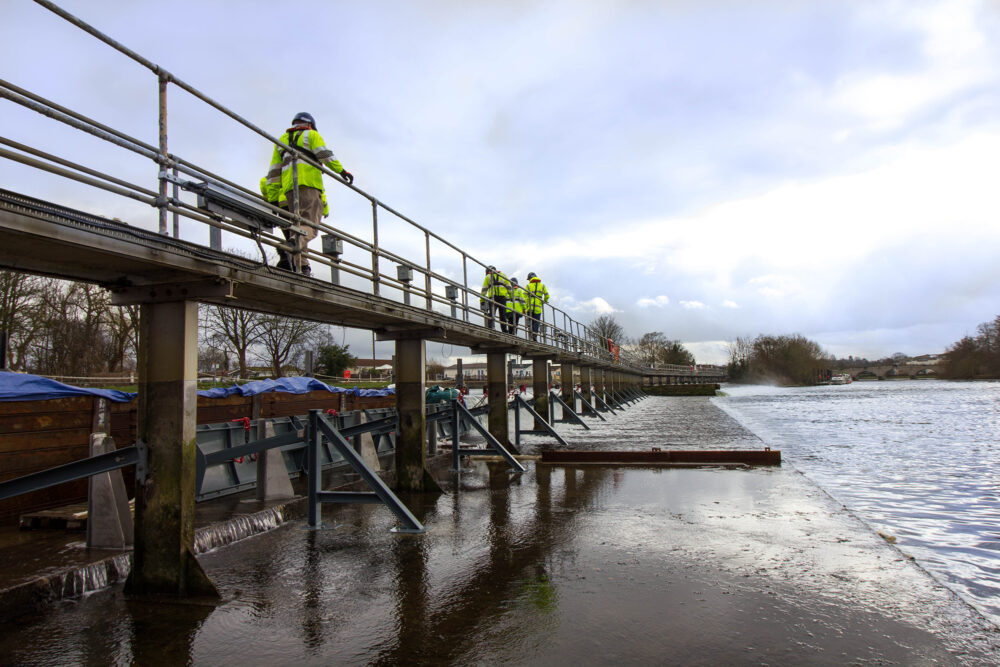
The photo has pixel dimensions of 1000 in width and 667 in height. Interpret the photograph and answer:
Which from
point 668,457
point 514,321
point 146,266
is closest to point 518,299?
point 514,321

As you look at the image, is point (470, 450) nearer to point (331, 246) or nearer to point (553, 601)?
point (331, 246)

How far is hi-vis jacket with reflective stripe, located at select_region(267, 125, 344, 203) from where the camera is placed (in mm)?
7270

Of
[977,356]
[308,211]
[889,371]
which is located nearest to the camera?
[308,211]

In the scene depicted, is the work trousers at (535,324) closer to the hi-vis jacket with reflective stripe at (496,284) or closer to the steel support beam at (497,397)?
the hi-vis jacket with reflective stripe at (496,284)

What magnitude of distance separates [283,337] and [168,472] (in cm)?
3867

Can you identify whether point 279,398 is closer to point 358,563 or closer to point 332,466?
point 332,466

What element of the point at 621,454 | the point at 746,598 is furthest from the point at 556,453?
the point at 746,598

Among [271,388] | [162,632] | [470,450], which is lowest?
[162,632]

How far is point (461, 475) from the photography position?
11.1 m

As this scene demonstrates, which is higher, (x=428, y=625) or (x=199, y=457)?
(x=199, y=457)

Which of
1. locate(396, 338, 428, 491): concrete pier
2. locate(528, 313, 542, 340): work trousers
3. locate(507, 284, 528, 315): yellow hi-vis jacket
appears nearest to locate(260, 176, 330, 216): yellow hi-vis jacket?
locate(396, 338, 428, 491): concrete pier

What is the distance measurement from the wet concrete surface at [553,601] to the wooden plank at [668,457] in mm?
3644

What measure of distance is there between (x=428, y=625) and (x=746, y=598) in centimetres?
237

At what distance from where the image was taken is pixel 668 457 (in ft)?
37.9
